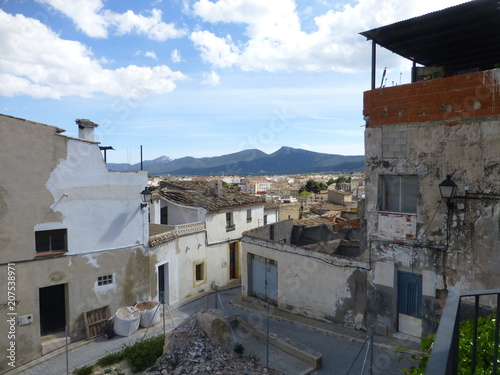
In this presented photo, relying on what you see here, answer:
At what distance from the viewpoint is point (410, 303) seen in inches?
429

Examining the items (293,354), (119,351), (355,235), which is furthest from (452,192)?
(119,351)

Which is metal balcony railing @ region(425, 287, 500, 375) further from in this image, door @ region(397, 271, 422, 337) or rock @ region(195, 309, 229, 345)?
rock @ region(195, 309, 229, 345)

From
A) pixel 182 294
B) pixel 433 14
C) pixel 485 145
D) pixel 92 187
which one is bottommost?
pixel 182 294

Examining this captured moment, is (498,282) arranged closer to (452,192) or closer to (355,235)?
(452,192)

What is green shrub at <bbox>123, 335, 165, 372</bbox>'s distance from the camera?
11.5 meters

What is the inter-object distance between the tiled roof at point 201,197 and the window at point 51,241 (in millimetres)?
8192

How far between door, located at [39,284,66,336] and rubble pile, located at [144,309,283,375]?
20.1 feet

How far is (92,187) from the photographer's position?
49.4 ft

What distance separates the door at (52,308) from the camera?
14.8 m

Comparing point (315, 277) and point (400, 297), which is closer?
point (400, 297)

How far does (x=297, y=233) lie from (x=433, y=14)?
14.3m

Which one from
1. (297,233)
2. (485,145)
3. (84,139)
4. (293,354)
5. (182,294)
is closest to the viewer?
(485,145)

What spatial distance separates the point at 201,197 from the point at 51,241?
1034cm

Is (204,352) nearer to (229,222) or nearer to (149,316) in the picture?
(149,316)
